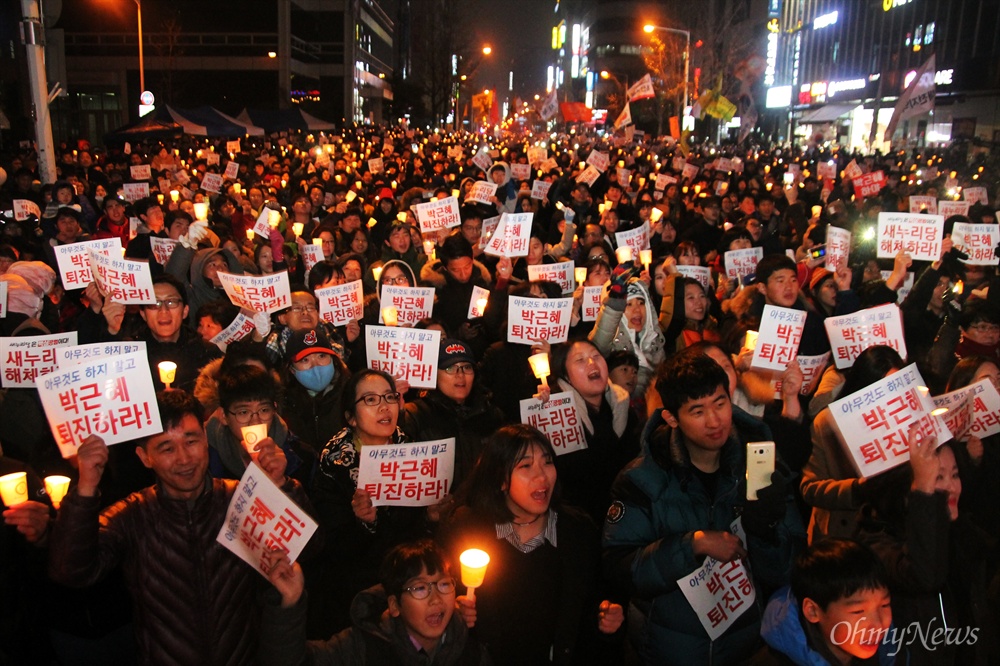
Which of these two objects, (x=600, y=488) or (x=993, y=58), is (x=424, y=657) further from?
(x=993, y=58)

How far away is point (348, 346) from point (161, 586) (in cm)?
335

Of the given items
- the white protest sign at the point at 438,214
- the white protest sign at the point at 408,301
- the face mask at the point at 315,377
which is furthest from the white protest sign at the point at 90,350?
the white protest sign at the point at 438,214

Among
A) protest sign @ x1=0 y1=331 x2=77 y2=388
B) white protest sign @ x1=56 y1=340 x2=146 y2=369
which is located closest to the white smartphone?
white protest sign @ x1=56 y1=340 x2=146 y2=369

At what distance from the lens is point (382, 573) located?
2.87 m

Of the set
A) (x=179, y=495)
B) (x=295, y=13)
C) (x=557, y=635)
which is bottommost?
(x=557, y=635)

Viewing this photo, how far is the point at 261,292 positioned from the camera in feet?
19.6

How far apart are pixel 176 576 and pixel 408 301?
3.63 meters

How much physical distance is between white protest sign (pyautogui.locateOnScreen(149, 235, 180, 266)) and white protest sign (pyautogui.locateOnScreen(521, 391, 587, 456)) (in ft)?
16.7

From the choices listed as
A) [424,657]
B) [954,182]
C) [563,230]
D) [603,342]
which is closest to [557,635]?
[424,657]

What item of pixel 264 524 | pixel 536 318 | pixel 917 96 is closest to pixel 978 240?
pixel 536 318

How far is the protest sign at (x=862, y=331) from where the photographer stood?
5.00 m

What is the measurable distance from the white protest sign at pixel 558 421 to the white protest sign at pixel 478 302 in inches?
87.4

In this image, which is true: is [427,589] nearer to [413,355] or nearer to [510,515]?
[510,515]

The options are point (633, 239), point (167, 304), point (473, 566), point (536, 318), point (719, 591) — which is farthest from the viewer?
point (633, 239)
